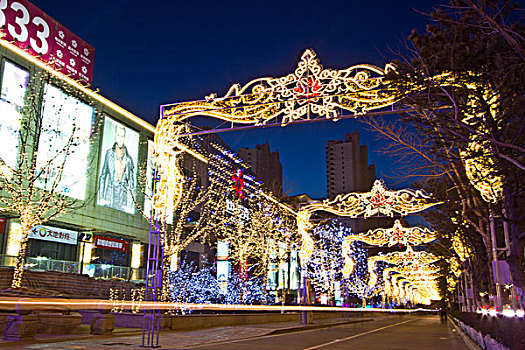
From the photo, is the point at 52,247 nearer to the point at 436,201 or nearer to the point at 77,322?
the point at 77,322

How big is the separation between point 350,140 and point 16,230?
114 m

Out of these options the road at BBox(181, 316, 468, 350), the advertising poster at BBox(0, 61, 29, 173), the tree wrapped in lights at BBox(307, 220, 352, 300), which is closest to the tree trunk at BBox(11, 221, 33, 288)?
the road at BBox(181, 316, 468, 350)

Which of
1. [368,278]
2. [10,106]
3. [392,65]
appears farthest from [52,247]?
[368,278]

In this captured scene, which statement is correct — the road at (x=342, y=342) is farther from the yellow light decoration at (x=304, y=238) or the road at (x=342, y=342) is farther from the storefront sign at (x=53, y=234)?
the storefront sign at (x=53, y=234)

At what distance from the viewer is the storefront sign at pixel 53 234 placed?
32919mm

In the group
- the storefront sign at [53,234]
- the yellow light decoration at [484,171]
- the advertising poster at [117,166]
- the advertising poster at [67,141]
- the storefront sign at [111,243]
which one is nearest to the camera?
the yellow light decoration at [484,171]

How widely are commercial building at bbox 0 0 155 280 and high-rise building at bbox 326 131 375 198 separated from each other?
320 ft

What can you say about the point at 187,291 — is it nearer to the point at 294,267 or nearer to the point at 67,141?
the point at 67,141

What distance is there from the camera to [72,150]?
33.8m

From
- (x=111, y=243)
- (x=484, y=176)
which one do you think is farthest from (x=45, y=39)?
(x=484, y=176)

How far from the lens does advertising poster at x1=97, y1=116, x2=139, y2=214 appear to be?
1521 inches

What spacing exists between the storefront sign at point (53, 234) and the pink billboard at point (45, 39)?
36.3 feet

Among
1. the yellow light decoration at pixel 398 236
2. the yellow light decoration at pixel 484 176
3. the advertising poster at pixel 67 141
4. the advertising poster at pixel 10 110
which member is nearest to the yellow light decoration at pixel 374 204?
the yellow light decoration at pixel 398 236

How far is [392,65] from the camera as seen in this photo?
40.7ft
